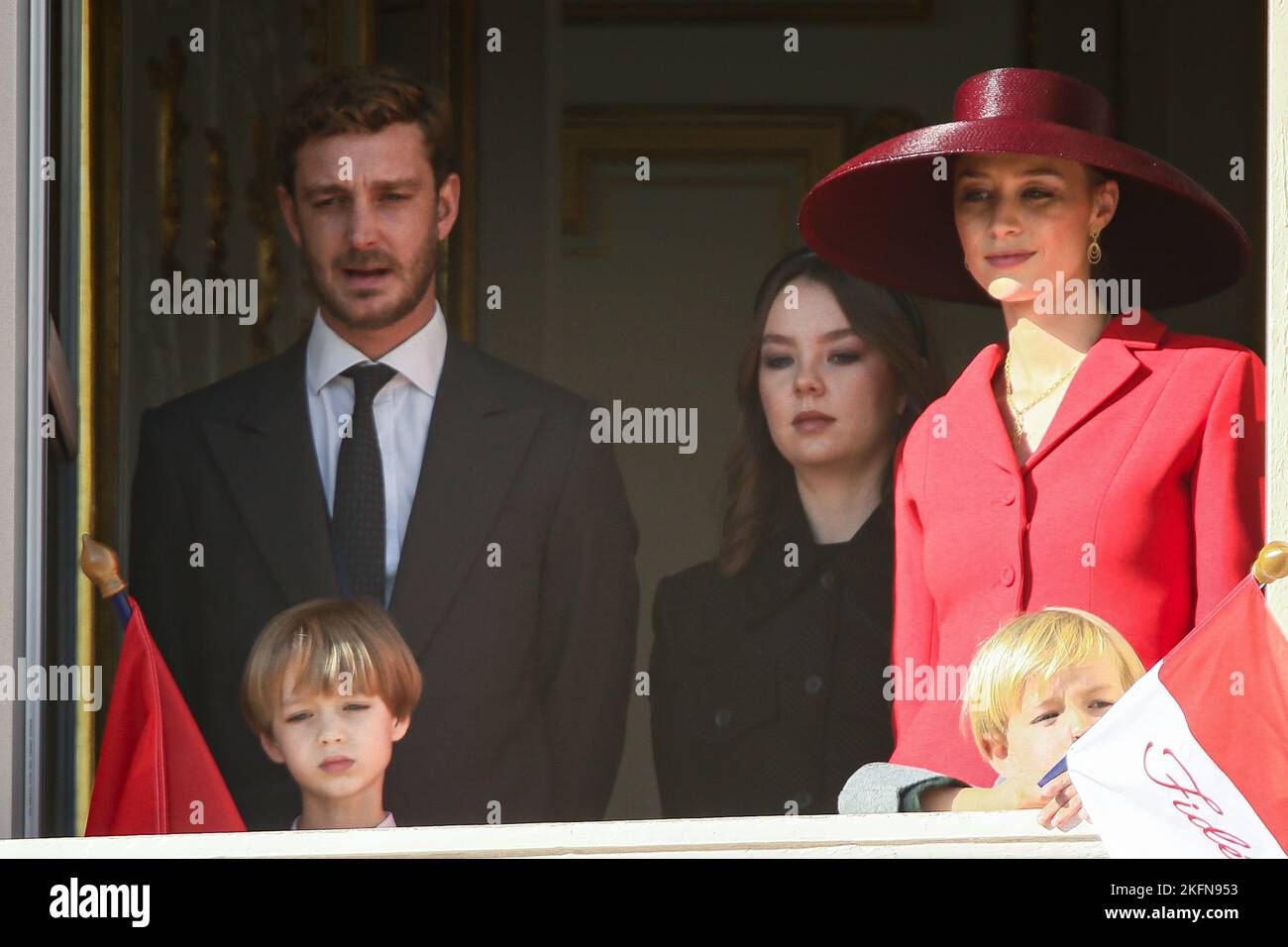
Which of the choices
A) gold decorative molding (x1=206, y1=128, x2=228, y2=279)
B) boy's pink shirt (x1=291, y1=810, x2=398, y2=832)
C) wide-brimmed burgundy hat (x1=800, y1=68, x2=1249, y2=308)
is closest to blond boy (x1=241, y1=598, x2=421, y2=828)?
boy's pink shirt (x1=291, y1=810, x2=398, y2=832)

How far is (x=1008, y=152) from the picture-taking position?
288 inches

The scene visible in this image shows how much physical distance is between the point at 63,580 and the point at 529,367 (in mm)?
1535

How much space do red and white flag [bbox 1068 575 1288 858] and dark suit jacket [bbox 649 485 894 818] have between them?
2.76 ft

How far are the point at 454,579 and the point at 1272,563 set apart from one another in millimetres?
2369

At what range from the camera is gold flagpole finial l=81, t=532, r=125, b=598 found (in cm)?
744

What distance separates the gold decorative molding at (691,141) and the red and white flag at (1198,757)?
1.88m

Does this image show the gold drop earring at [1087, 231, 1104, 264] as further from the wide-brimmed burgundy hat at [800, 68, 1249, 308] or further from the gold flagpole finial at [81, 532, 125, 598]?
the gold flagpole finial at [81, 532, 125, 598]

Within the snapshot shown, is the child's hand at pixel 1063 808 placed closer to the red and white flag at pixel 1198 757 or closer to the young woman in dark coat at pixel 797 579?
the red and white flag at pixel 1198 757

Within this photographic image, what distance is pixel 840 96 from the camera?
301 inches

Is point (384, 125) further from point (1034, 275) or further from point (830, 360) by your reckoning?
point (1034, 275)

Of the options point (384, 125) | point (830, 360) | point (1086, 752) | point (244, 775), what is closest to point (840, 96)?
point (830, 360)
